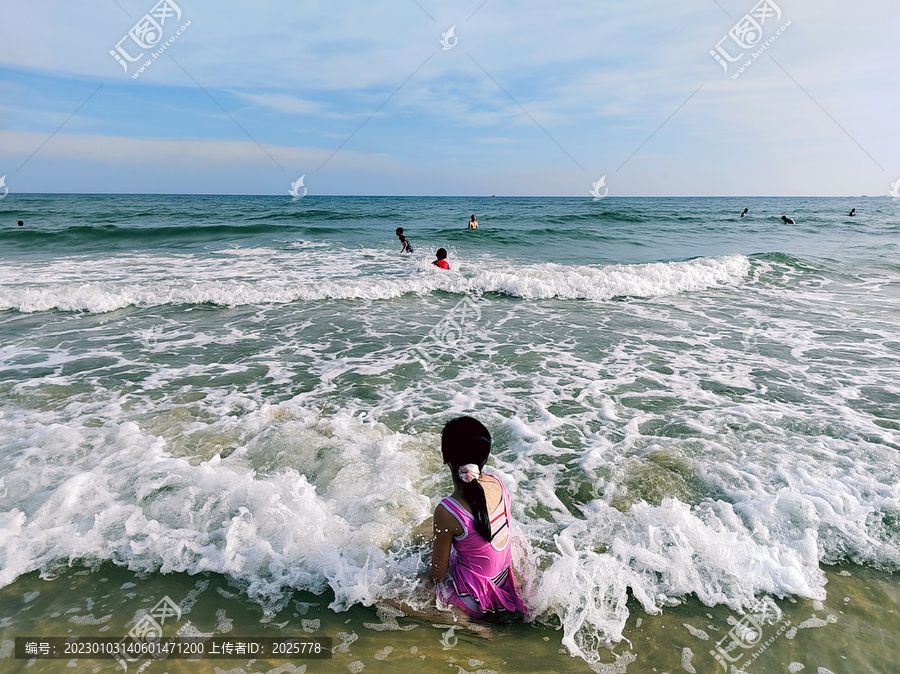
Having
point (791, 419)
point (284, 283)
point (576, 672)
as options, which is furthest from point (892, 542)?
point (284, 283)

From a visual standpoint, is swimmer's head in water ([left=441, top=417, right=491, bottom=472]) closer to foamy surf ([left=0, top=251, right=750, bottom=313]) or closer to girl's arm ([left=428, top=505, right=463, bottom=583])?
girl's arm ([left=428, top=505, right=463, bottom=583])

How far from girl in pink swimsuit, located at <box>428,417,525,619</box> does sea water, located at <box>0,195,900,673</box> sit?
0.85 feet

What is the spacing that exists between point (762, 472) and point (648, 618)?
7.45 ft

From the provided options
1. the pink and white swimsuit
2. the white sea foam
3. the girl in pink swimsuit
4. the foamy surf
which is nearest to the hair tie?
the girl in pink swimsuit

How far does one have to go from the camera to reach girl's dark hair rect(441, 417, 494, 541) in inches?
103

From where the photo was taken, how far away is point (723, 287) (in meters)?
14.2

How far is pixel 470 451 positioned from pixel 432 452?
2462mm

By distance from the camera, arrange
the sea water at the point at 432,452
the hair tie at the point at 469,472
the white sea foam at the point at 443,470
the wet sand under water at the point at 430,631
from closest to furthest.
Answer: the hair tie at the point at 469,472
the wet sand under water at the point at 430,631
the sea water at the point at 432,452
the white sea foam at the point at 443,470

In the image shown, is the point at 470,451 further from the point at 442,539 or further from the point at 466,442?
the point at 442,539

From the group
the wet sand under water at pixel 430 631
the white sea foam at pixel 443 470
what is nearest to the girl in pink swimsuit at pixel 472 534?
the wet sand under water at pixel 430 631

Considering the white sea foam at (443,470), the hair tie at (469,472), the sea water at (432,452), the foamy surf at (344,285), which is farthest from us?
the foamy surf at (344,285)

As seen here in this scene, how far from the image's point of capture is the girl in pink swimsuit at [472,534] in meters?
2.63

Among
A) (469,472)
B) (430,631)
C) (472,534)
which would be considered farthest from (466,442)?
(430,631)

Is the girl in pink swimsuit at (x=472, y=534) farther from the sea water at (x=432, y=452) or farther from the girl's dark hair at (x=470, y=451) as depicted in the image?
the sea water at (x=432, y=452)
